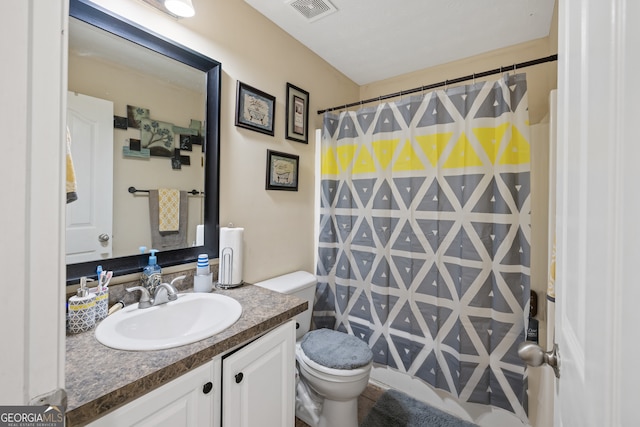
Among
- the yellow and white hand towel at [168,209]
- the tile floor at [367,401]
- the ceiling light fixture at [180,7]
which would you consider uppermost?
the ceiling light fixture at [180,7]

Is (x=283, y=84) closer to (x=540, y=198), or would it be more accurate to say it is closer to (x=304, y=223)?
(x=304, y=223)

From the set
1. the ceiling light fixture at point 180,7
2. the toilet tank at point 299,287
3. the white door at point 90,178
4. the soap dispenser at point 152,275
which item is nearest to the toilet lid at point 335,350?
the toilet tank at point 299,287

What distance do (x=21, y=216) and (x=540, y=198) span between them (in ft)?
6.82

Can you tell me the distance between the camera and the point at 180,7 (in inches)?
45.8

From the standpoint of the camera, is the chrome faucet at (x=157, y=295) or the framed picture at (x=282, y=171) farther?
the framed picture at (x=282, y=171)

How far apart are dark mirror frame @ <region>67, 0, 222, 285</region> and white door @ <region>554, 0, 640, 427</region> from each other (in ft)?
4.49

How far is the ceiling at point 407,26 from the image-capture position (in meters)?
Result: 1.50

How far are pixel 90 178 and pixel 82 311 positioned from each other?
1.64ft

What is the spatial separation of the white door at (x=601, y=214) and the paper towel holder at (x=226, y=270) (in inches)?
49.0

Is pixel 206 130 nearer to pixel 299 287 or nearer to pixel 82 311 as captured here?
pixel 82 311

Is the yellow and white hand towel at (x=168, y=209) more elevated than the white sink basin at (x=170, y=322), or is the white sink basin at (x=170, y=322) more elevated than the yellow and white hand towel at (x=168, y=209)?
the yellow and white hand towel at (x=168, y=209)

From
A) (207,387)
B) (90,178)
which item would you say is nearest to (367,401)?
(207,387)

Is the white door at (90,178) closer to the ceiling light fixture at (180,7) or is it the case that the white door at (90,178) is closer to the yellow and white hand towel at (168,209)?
the yellow and white hand towel at (168,209)

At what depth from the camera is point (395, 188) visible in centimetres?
170
